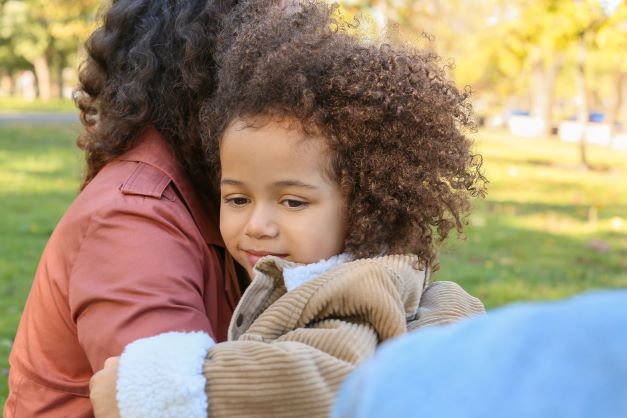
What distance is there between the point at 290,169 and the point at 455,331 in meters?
1.35

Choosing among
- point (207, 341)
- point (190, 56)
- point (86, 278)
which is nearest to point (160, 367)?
point (207, 341)

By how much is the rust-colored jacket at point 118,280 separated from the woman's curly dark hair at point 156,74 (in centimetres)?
6

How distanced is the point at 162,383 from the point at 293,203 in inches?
25.8

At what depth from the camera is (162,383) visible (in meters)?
1.57

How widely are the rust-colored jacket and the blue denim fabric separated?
1.15m

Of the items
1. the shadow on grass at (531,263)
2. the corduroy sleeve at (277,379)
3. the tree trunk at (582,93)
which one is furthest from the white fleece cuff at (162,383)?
the tree trunk at (582,93)

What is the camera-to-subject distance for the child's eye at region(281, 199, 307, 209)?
6.81 ft

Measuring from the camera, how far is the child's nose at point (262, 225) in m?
2.05

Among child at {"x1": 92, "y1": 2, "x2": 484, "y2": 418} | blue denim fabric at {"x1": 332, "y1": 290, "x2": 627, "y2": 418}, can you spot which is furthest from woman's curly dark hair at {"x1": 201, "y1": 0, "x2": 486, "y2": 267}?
blue denim fabric at {"x1": 332, "y1": 290, "x2": 627, "y2": 418}

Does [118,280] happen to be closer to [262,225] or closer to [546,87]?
[262,225]

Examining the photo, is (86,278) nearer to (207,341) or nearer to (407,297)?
(207,341)

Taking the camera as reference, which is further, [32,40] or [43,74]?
[43,74]

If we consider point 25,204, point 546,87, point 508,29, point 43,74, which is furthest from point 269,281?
point 43,74

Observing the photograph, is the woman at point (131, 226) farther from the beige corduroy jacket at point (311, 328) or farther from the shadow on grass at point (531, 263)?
the shadow on grass at point (531, 263)
